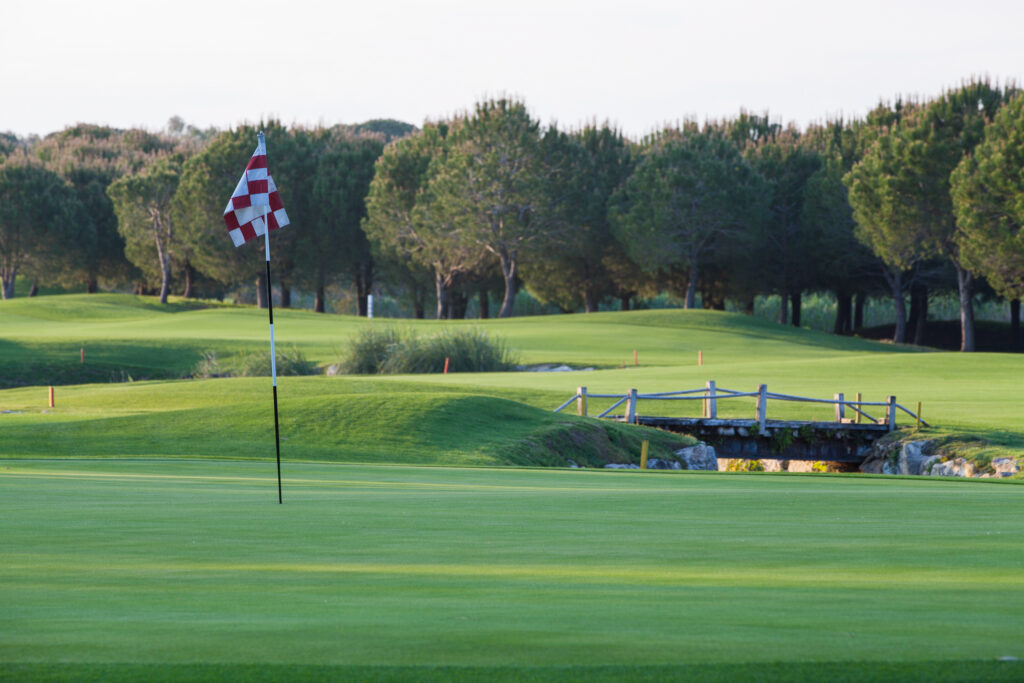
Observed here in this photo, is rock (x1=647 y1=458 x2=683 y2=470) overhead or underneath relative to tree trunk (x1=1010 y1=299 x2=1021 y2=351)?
underneath

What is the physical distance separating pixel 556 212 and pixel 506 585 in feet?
234

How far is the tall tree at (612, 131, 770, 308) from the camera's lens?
75000 mm

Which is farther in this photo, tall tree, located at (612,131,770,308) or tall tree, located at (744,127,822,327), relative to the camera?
tall tree, located at (744,127,822,327)

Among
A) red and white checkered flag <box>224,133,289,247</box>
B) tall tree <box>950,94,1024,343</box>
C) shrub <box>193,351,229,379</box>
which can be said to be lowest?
shrub <box>193,351,229,379</box>

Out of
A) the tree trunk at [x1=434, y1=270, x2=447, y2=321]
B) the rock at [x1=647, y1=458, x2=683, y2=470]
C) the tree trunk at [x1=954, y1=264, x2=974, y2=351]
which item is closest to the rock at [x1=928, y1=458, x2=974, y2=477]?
the rock at [x1=647, y1=458, x2=683, y2=470]

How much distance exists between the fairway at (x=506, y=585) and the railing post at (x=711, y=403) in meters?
18.3

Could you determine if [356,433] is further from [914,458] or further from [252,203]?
[914,458]

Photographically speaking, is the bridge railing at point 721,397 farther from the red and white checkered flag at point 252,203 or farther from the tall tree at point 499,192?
the tall tree at point 499,192

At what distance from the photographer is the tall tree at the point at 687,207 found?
246ft

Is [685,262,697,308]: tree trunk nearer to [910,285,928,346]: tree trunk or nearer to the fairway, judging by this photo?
[910,285,928,346]: tree trunk

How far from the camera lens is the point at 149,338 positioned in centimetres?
5559

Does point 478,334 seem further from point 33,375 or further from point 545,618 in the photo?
point 545,618

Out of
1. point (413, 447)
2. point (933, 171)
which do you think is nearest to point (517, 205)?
point (933, 171)

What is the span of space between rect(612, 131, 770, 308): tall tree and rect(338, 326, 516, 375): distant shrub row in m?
31.8
